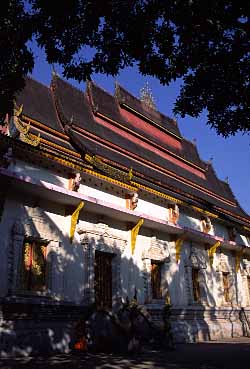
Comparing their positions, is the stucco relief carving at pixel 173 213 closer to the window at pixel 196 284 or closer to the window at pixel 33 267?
the window at pixel 196 284

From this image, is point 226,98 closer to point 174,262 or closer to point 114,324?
point 114,324

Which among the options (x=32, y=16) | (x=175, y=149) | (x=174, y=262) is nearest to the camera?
(x=32, y=16)

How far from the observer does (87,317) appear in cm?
912

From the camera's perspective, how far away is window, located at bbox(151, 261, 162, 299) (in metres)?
12.5

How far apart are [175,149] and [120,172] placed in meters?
8.55

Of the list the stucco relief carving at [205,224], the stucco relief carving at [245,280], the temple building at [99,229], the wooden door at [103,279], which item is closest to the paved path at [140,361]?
the temple building at [99,229]

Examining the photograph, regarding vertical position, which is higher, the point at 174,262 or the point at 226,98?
the point at 226,98

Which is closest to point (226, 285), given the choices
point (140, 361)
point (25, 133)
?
point (140, 361)

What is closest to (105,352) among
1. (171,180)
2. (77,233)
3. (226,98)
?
(77,233)

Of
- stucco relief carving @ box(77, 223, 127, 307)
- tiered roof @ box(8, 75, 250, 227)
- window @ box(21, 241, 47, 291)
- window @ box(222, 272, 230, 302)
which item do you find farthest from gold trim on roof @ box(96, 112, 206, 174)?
window @ box(21, 241, 47, 291)

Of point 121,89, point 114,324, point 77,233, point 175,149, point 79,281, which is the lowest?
point 114,324

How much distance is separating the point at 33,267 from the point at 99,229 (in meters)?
2.36

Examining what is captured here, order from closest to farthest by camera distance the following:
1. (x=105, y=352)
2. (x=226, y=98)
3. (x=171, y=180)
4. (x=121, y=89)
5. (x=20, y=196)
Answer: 1. (x=226, y=98)
2. (x=105, y=352)
3. (x=20, y=196)
4. (x=171, y=180)
5. (x=121, y=89)

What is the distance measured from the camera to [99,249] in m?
11.0
